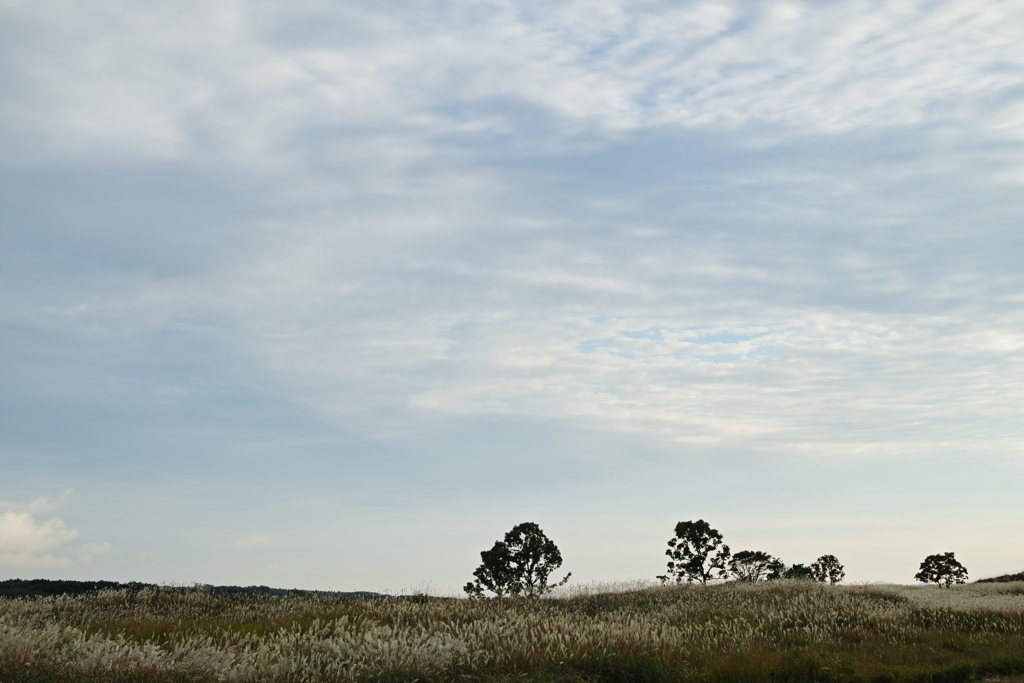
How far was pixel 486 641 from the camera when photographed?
1317 centimetres

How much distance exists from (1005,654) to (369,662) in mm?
12425

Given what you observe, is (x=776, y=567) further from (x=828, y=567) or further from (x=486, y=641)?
(x=486, y=641)

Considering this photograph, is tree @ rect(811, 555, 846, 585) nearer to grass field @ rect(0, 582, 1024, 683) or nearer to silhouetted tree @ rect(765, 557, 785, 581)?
silhouetted tree @ rect(765, 557, 785, 581)

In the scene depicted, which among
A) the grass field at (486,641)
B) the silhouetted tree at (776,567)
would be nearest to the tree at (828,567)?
the silhouetted tree at (776,567)

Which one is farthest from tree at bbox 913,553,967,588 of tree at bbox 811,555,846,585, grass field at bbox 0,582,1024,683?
grass field at bbox 0,582,1024,683

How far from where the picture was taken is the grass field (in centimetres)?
1051

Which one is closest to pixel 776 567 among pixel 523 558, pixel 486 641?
pixel 523 558

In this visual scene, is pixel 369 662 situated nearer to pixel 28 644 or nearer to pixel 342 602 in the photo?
pixel 28 644

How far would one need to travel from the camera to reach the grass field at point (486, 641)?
1051cm

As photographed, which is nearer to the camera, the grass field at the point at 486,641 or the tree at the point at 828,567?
the grass field at the point at 486,641

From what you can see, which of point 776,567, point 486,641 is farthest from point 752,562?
point 486,641

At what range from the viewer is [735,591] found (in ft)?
93.8

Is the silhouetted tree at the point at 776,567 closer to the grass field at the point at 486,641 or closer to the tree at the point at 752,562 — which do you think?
the tree at the point at 752,562

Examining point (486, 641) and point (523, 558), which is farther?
point (523, 558)
